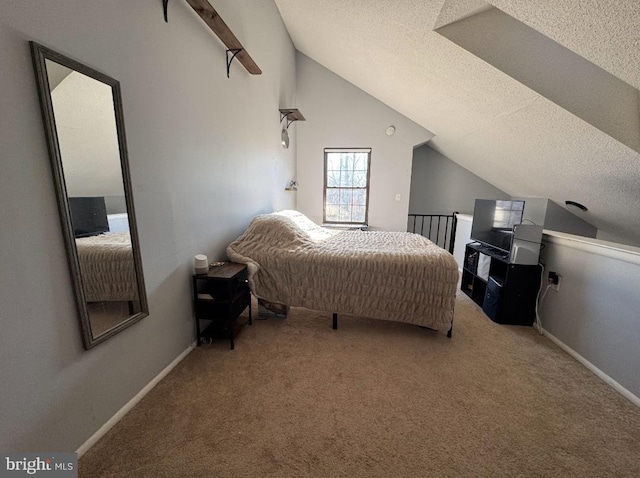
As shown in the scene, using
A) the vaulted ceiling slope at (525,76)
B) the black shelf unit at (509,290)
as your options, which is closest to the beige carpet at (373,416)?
the black shelf unit at (509,290)

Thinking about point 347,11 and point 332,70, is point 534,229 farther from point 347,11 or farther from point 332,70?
point 332,70

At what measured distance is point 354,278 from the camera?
215cm

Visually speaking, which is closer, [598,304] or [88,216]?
[88,216]

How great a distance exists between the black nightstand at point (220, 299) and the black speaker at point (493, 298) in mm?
2297

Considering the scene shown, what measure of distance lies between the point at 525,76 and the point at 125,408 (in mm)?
3261

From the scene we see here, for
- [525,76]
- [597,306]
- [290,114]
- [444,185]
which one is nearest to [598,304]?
[597,306]

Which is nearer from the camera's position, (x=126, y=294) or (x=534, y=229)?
(x=126, y=294)

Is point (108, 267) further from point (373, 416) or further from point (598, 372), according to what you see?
point (598, 372)

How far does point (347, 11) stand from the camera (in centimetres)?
244

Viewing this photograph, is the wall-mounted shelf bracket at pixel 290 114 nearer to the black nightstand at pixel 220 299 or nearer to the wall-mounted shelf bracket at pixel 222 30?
the wall-mounted shelf bracket at pixel 222 30

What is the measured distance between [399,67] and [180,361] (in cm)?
343

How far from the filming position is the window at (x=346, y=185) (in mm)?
4473

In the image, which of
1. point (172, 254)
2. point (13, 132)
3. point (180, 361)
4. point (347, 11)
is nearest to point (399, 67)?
point (347, 11)

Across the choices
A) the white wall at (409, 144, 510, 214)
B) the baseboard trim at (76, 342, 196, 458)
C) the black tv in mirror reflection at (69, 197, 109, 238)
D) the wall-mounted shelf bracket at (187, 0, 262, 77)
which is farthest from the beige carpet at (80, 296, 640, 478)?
the white wall at (409, 144, 510, 214)
